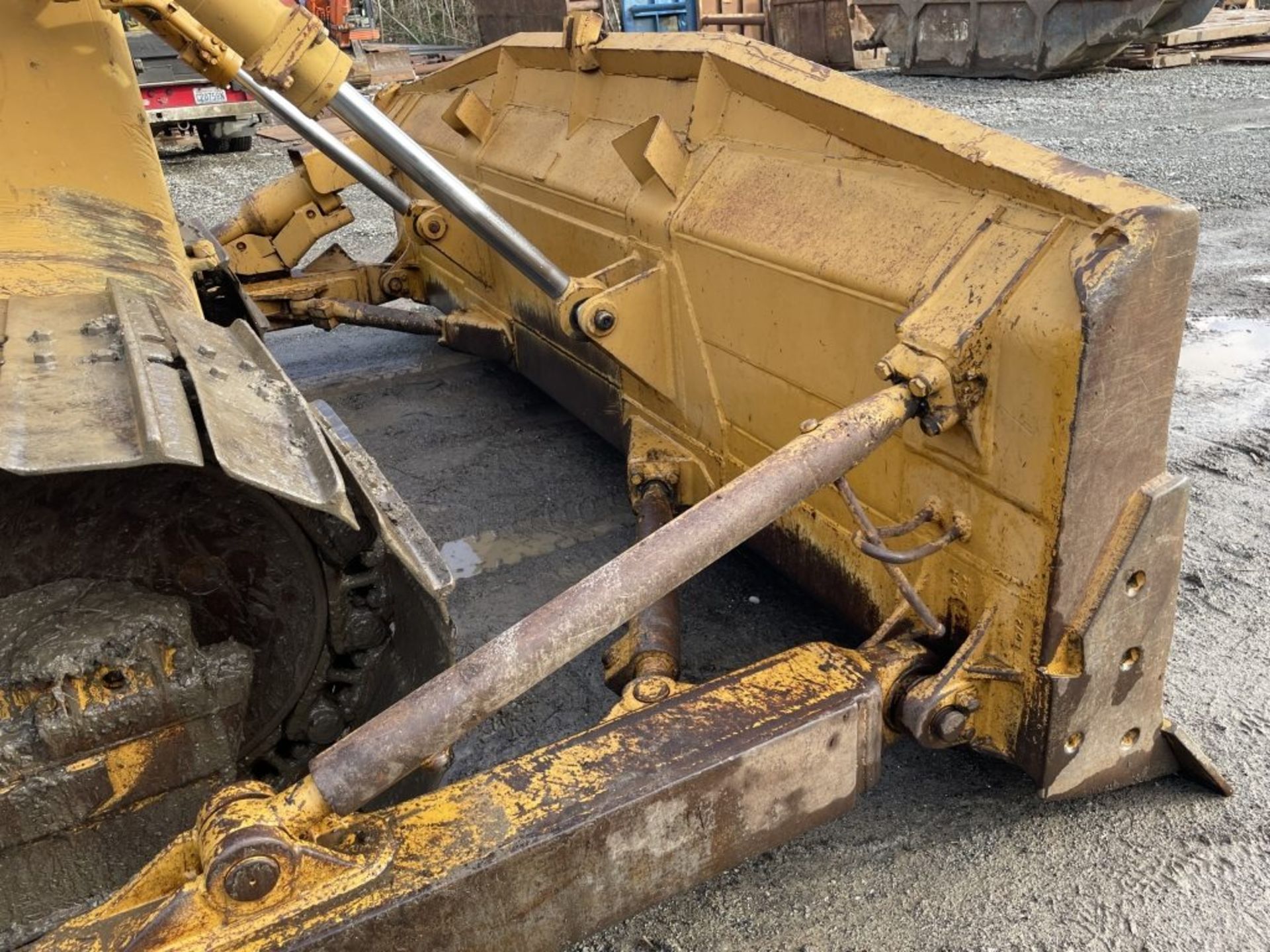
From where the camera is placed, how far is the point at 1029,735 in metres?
1.89

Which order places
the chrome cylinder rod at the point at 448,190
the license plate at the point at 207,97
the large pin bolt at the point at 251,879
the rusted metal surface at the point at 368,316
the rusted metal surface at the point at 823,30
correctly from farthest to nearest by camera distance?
the rusted metal surface at the point at 823,30 < the license plate at the point at 207,97 < the rusted metal surface at the point at 368,316 < the chrome cylinder rod at the point at 448,190 < the large pin bolt at the point at 251,879

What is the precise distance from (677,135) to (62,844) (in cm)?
207

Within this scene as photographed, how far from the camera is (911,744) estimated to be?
2.39 m

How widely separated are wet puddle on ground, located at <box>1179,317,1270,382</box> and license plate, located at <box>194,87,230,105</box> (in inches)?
356

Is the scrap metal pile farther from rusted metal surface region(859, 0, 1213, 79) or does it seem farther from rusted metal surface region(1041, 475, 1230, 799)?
rusted metal surface region(859, 0, 1213, 79)

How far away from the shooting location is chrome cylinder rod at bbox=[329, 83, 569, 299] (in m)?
2.46

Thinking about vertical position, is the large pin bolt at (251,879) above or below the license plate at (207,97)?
above

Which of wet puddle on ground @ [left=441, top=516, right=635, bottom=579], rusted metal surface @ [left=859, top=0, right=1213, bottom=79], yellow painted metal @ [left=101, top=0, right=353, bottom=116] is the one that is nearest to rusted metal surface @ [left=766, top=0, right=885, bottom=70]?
rusted metal surface @ [left=859, top=0, right=1213, bottom=79]

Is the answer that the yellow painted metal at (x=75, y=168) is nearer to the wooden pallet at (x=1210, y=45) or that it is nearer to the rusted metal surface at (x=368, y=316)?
the rusted metal surface at (x=368, y=316)

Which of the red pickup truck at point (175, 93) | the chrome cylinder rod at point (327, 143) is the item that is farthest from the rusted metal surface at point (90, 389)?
the red pickup truck at point (175, 93)

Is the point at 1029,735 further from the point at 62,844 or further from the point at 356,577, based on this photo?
the point at 62,844

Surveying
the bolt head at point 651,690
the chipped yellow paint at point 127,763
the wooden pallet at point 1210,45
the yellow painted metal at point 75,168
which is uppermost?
the yellow painted metal at point 75,168

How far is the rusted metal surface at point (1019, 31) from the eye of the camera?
11.2m

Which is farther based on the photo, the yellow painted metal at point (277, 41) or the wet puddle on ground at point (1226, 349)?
the wet puddle on ground at point (1226, 349)
